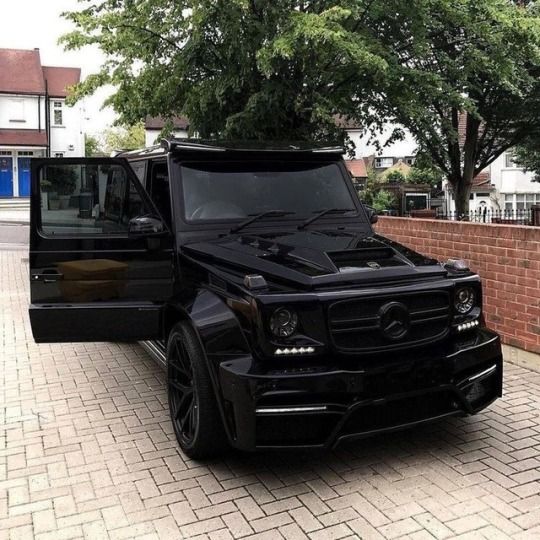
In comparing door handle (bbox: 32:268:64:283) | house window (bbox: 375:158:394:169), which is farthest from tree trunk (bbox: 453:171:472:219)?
house window (bbox: 375:158:394:169)

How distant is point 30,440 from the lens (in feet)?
13.5

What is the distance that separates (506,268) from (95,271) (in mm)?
3640

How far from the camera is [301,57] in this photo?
6.84 metres

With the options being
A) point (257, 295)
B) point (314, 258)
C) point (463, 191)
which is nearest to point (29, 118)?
point (463, 191)

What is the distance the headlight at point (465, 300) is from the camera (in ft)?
12.2

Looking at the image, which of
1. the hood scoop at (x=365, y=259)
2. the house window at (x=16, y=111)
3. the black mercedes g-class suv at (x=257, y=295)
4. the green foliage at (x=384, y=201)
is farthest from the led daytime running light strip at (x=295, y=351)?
the house window at (x=16, y=111)

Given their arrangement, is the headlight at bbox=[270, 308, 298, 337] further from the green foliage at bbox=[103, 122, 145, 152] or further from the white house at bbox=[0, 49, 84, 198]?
the green foliage at bbox=[103, 122, 145, 152]

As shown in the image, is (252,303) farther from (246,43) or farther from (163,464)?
(246,43)

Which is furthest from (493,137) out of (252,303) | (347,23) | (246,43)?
(252,303)

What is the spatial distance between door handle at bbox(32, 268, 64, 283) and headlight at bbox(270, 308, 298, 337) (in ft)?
6.48

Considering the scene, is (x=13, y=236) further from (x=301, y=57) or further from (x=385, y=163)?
(x=385, y=163)

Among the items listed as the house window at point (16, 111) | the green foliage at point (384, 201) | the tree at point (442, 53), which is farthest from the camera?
the house window at point (16, 111)

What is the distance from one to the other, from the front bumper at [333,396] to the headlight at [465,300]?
316mm

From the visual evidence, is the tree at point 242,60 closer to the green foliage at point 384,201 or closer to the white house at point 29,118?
the green foliage at point 384,201
